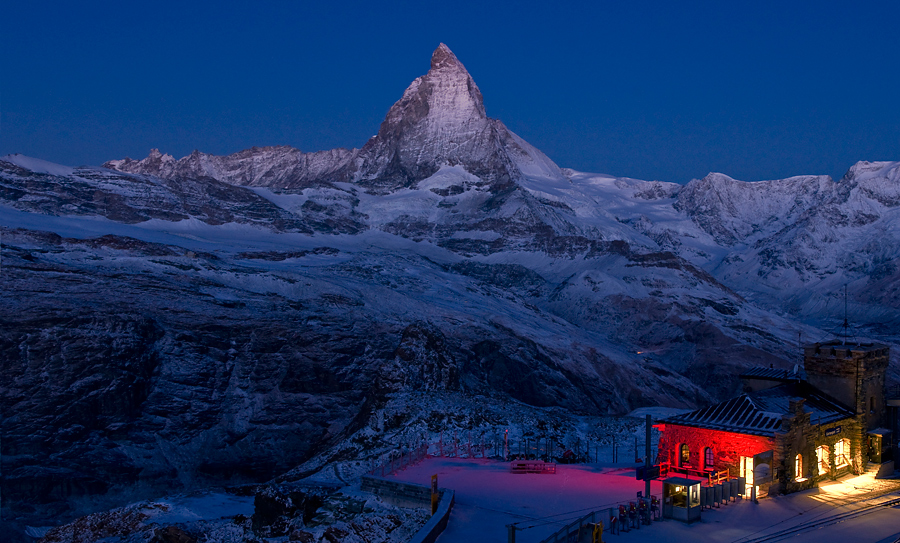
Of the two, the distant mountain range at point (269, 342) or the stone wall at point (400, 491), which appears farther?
the distant mountain range at point (269, 342)

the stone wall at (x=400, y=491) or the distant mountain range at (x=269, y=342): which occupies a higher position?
the distant mountain range at (x=269, y=342)

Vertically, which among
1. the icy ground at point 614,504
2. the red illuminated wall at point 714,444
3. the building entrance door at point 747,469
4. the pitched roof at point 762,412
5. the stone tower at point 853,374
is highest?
the stone tower at point 853,374

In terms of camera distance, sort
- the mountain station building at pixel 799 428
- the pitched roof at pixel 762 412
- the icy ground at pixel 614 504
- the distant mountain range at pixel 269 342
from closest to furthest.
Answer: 1. the icy ground at pixel 614 504
2. the mountain station building at pixel 799 428
3. the pitched roof at pixel 762 412
4. the distant mountain range at pixel 269 342

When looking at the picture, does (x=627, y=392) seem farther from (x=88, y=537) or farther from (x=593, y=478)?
(x=88, y=537)

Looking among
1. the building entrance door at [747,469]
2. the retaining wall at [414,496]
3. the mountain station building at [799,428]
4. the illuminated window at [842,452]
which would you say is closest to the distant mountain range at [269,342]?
the retaining wall at [414,496]

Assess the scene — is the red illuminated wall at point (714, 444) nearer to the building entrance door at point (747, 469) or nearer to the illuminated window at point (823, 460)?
the building entrance door at point (747, 469)

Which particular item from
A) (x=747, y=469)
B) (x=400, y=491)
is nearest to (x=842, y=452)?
(x=747, y=469)

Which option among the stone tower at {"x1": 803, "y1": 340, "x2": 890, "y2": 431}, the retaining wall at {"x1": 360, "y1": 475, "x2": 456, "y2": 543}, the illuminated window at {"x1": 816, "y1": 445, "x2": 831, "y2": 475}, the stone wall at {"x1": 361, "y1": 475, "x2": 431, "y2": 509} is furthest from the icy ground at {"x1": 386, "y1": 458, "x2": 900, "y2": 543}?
the stone tower at {"x1": 803, "y1": 340, "x2": 890, "y2": 431}

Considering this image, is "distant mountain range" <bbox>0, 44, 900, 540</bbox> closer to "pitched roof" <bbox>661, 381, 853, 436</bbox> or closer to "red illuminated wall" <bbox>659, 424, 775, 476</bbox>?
"pitched roof" <bbox>661, 381, 853, 436</bbox>
